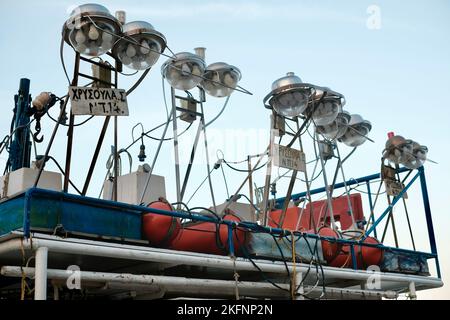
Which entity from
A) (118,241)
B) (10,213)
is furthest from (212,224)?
(10,213)

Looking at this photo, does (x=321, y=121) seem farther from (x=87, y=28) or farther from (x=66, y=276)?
(x=66, y=276)

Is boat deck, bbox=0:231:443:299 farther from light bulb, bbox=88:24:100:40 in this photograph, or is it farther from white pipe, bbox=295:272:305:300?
light bulb, bbox=88:24:100:40

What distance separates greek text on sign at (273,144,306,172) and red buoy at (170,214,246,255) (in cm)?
123

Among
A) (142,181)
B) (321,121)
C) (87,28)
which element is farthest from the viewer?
(321,121)

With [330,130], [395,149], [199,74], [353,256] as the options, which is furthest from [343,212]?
[199,74]

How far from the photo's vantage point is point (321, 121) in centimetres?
906

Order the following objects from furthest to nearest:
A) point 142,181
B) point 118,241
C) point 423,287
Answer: point 423,287
point 142,181
point 118,241

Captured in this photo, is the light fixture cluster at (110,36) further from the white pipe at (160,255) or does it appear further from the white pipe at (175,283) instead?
the white pipe at (175,283)

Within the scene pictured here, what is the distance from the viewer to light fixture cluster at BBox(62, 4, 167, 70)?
6.43m

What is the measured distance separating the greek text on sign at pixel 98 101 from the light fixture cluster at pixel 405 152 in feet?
17.1

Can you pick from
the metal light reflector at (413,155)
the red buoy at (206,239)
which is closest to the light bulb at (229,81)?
the red buoy at (206,239)

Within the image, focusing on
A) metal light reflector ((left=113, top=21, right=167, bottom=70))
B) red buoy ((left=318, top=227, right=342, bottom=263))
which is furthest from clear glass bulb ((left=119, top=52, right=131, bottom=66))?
red buoy ((left=318, top=227, right=342, bottom=263))

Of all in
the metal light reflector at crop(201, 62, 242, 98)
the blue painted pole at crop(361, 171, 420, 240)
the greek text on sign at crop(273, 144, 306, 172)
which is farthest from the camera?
the blue painted pole at crop(361, 171, 420, 240)
